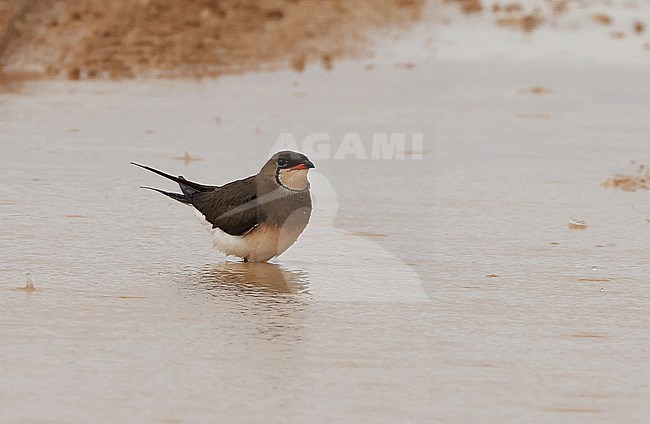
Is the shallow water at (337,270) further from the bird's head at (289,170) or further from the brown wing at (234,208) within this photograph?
the bird's head at (289,170)

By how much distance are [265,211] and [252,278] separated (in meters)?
0.31

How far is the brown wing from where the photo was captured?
622cm

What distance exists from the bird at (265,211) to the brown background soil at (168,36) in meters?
6.07

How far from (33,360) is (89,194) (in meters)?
3.03

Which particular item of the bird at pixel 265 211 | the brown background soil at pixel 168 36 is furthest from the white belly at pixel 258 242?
the brown background soil at pixel 168 36

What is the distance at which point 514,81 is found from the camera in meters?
12.3

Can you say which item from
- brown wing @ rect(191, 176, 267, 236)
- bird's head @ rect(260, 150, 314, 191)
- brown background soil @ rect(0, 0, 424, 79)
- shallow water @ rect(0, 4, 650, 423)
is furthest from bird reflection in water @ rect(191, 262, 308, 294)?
brown background soil @ rect(0, 0, 424, 79)

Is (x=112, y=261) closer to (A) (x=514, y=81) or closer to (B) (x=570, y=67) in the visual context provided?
(A) (x=514, y=81)

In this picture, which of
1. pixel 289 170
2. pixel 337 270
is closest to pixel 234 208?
pixel 289 170

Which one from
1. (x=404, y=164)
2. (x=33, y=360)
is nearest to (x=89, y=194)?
(x=404, y=164)

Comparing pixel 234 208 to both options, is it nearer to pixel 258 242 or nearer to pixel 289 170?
pixel 258 242

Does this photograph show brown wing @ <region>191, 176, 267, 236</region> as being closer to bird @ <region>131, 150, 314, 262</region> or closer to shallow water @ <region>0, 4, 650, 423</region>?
bird @ <region>131, 150, 314, 262</region>

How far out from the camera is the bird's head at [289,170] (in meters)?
6.29

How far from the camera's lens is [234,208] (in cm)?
629
